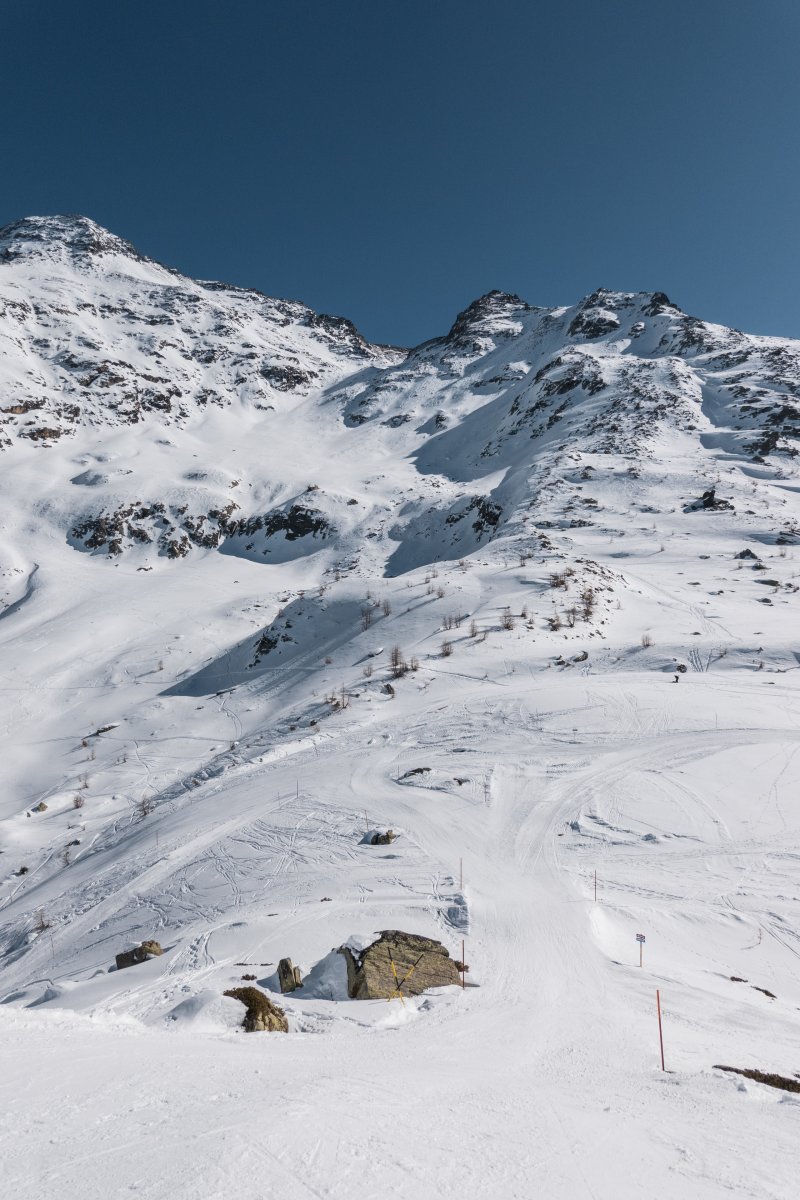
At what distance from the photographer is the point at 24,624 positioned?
4772 cm

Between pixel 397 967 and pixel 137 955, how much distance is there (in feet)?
16.6

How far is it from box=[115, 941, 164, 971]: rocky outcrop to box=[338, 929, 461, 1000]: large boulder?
408 centimetres

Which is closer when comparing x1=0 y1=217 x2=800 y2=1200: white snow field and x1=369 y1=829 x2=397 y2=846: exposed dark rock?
x1=0 y1=217 x2=800 y2=1200: white snow field

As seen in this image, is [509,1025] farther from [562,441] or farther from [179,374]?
[179,374]

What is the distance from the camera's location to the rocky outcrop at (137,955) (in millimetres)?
10023

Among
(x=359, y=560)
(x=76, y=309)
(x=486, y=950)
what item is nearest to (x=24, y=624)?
(x=359, y=560)

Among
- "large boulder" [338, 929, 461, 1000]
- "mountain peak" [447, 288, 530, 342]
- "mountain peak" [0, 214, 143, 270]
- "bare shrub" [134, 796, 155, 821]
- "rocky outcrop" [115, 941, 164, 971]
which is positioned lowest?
"rocky outcrop" [115, 941, 164, 971]

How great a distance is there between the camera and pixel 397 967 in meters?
8.13

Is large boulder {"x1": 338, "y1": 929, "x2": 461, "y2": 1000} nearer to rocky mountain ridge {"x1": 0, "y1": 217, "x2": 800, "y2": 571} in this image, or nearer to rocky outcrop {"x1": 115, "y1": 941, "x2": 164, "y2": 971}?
rocky outcrop {"x1": 115, "y1": 941, "x2": 164, "y2": 971}

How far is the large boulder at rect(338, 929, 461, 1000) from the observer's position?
7.71 metres

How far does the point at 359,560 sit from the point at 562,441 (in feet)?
84.7

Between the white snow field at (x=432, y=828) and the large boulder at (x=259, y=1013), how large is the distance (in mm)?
204

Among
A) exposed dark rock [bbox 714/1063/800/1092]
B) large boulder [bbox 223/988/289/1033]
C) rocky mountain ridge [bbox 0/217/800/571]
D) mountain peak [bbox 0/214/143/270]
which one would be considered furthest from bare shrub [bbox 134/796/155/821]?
mountain peak [bbox 0/214/143/270]

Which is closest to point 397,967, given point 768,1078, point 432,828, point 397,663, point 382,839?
point 768,1078
